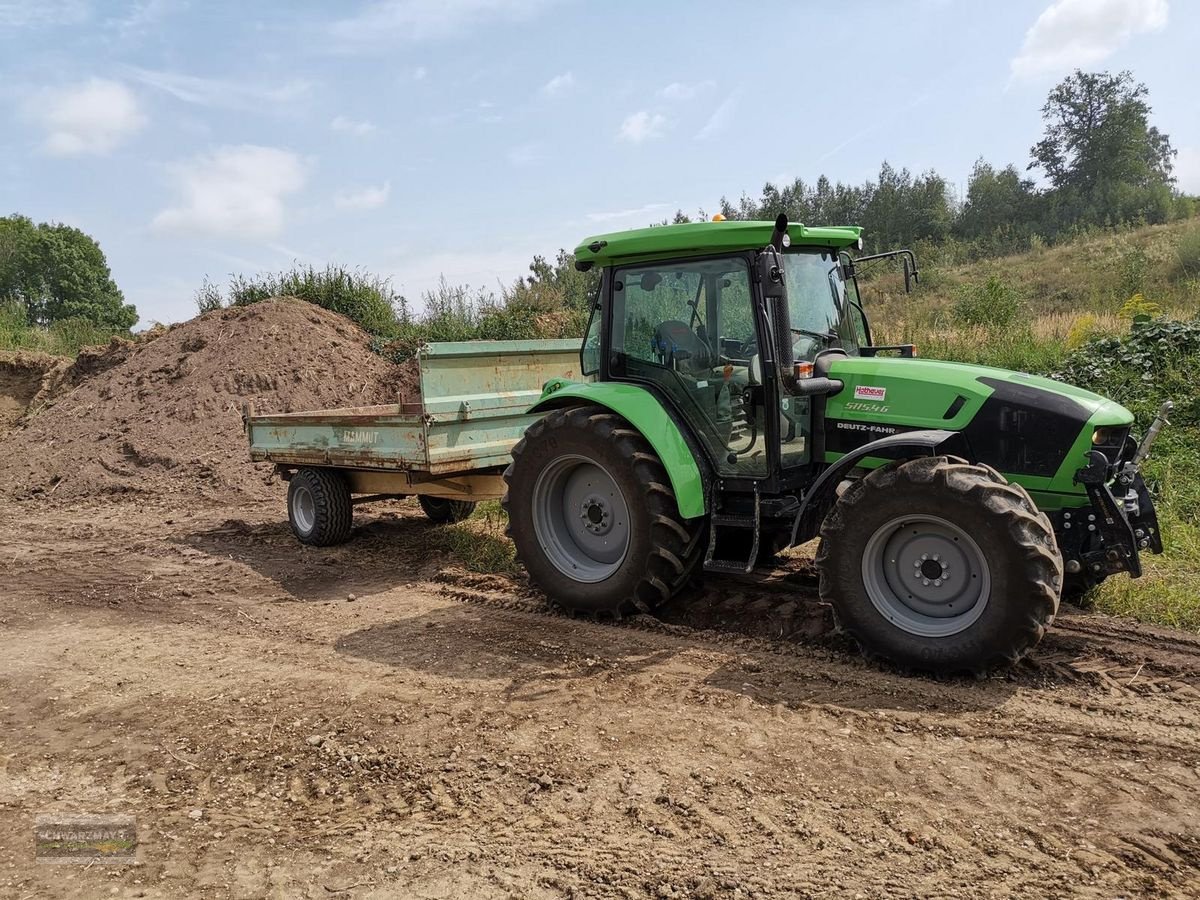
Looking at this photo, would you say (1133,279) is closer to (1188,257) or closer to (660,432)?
(1188,257)

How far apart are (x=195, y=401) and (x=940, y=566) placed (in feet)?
38.6

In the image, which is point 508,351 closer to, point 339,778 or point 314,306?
point 339,778

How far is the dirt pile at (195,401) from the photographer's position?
11992 mm

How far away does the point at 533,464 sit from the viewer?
19.0 ft

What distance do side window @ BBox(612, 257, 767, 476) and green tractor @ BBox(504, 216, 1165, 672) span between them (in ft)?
0.04

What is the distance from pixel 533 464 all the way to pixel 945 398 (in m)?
2.47

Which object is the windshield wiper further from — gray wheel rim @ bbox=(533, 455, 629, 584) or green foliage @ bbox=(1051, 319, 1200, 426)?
green foliage @ bbox=(1051, 319, 1200, 426)

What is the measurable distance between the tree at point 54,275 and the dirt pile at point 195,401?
143 feet

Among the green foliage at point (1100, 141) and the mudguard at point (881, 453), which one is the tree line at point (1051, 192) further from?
the mudguard at point (881, 453)

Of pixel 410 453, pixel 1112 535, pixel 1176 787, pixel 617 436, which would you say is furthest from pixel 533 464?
pixel 1176 787

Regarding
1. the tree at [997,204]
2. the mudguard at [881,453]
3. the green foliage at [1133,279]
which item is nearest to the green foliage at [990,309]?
A: the green foliage at [1133,279]

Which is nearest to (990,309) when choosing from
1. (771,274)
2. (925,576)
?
(771,274)

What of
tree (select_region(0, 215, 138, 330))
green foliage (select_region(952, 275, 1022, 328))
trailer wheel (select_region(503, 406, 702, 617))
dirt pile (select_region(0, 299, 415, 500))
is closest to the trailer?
trailer wheel (select_region(503, 406, 702, 617))

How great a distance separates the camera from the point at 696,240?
5152 millimetres
